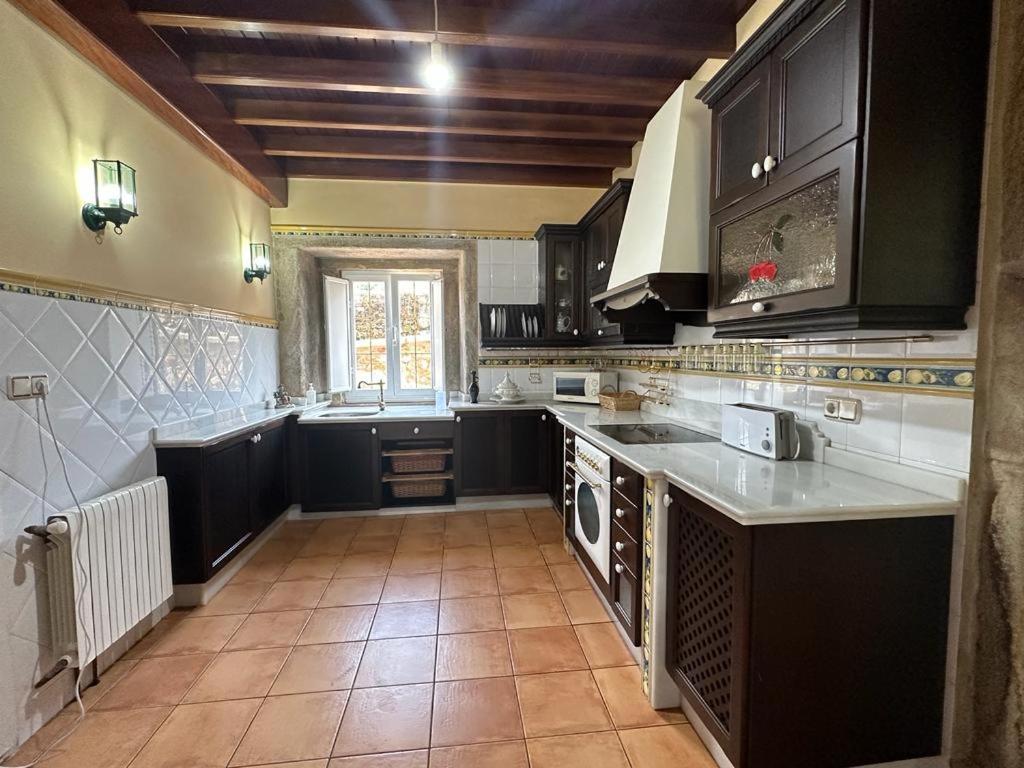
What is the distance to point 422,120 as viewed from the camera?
2939 mm

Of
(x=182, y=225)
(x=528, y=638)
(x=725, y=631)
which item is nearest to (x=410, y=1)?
(x=182, y=225)

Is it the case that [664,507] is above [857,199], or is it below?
below

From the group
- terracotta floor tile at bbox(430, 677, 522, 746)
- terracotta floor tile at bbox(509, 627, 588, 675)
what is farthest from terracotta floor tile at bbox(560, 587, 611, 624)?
terracotta floor tile at bbox(430, 677, 522, 746)

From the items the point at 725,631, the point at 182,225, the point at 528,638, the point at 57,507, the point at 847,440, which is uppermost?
the point at 182,225

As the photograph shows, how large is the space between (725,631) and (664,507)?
0.42 m

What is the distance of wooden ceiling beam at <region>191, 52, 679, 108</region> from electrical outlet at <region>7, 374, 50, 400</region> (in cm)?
179

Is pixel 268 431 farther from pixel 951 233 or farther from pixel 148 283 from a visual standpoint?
pixel 951 233

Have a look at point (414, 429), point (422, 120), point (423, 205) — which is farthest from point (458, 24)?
point (414, 429)

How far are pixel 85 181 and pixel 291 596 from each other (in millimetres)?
2125

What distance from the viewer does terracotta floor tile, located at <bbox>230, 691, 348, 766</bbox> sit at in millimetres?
1451

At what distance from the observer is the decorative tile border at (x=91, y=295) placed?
5.01 feet

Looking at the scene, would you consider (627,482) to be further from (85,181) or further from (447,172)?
(447,172)

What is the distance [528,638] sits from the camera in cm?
204

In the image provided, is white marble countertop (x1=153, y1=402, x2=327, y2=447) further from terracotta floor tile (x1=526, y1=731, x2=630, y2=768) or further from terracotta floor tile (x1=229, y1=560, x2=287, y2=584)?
terracotta floor tile (x1=526, y1=731, x2=630, y2=768)
